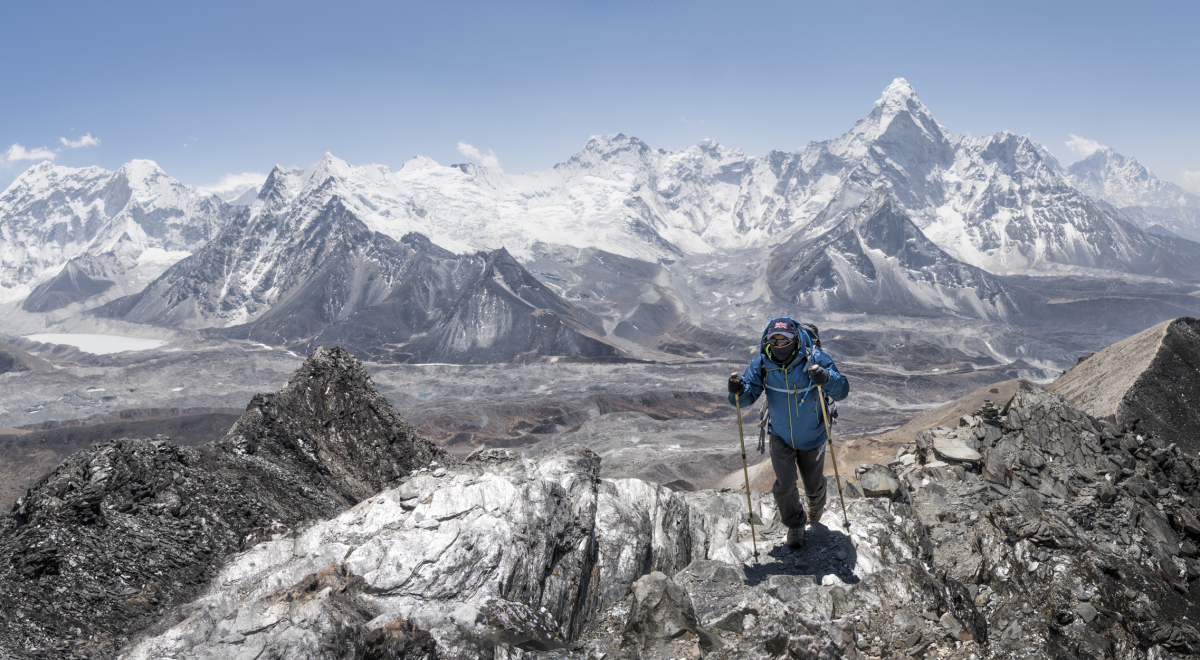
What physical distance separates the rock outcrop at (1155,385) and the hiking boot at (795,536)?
13129 mm

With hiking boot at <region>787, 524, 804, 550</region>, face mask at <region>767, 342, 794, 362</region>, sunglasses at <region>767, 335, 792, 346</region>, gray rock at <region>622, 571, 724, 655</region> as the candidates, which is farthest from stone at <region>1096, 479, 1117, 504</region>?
gray rock at <region>622, 571, 724, 655</region>

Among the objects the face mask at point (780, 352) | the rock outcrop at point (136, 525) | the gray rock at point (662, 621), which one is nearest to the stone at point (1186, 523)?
the face mask at point (780, 352)

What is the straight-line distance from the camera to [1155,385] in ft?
60.9

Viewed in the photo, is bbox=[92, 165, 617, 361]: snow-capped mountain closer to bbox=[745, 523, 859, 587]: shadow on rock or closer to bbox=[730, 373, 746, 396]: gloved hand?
bbox=[745, 523, 859, 587]: shadow on rock

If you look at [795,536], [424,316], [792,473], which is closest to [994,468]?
[795,536]

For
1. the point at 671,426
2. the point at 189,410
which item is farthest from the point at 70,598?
the point at 189,410

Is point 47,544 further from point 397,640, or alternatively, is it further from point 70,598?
point 397,640

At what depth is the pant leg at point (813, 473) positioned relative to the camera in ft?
26.0

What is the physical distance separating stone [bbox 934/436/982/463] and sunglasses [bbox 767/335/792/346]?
7.18 metres

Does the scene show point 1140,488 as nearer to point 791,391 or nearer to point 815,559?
point 815,559

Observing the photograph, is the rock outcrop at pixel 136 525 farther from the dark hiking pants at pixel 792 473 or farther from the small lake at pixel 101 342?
the small lake at pixel 101 342

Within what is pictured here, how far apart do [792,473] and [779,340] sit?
1.75 meters

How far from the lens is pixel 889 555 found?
8352 millimetres

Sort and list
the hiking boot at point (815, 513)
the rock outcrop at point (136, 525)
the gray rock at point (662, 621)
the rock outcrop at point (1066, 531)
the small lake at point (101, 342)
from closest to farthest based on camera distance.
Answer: the gray rock at point (662, 621) → the rock outcrop at point (136, 525) → the rock outcrop at point (1066, 531) → the hiking boot at point (815, 513) → the small lake at point (101, 342)
